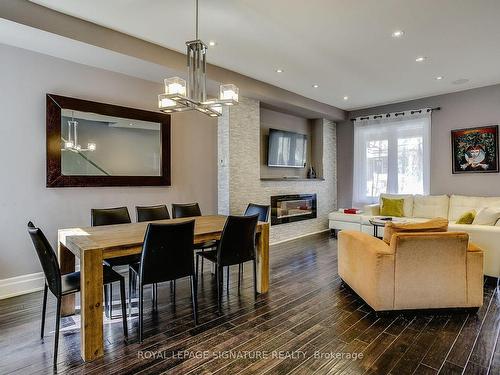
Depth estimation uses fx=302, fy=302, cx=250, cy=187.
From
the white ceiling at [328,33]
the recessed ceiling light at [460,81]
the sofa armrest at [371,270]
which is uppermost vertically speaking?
the recessed ceiling light at [460,81]

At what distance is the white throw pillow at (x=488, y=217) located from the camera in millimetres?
4043

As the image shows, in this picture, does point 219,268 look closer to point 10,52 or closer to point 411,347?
point 411,347

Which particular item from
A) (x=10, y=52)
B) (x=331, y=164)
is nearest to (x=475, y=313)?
(x=331, y=164)

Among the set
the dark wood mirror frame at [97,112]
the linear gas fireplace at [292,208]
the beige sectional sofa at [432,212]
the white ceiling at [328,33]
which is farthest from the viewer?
the linear gas fireplace at [292,208]

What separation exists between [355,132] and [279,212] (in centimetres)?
286

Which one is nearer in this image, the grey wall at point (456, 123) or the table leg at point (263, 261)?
the table leg at point (263, 261)

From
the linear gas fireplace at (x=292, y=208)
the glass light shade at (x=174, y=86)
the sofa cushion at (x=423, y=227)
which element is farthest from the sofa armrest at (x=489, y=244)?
the glass light shade at (x=174, y=86)

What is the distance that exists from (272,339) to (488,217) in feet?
11.8

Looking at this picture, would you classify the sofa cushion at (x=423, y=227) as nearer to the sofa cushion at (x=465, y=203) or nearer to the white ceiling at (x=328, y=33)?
the white ceiling at (x=328, y=33)

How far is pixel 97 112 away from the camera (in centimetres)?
388

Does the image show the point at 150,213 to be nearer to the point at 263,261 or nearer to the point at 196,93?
the point at 263,261

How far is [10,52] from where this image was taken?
10.8 feet

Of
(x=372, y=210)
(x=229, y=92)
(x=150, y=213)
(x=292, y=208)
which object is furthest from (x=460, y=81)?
(x=150, y=213)

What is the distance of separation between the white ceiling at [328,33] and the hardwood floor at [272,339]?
2912 millimetres
